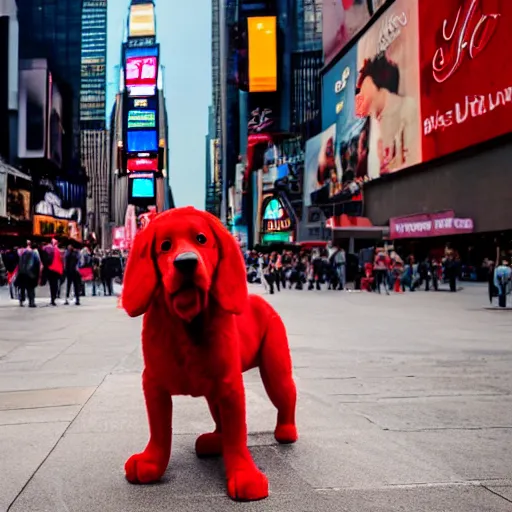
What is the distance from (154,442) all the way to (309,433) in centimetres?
115

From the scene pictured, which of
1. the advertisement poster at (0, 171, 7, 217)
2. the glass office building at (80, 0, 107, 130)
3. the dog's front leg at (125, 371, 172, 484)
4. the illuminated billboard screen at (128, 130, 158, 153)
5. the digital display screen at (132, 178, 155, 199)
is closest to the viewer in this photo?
the dog's front leg at (125, 371, 172, 484)

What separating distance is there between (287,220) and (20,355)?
77834 mm

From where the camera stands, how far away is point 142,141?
4151 inches

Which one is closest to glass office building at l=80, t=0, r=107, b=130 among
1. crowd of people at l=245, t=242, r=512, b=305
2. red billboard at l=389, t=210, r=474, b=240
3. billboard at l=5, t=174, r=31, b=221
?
billboard at l=5, t=174, r=31, b=221

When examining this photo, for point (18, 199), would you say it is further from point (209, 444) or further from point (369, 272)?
point (209, 444)

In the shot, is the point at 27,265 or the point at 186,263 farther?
the point at 27,265

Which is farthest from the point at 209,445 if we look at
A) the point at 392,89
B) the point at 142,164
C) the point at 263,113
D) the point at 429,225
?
the point at 142,164

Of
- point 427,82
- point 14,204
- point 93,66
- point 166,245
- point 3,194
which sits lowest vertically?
point 166,245

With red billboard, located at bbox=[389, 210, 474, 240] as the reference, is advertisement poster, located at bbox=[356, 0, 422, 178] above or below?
above

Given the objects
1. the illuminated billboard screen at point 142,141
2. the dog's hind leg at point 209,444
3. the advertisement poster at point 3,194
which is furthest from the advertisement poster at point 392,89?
the illuminated billboard screen at point 142,141

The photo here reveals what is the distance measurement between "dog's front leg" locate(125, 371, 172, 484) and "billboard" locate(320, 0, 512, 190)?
85.3 feet

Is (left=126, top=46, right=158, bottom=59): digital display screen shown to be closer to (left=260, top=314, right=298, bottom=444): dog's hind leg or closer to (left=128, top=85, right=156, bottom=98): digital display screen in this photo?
(left=128, top=85, right=156, bottom=98): digital display screen

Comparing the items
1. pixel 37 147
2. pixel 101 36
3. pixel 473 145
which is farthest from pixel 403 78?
pixel 101 36

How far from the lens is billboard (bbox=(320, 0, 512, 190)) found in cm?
2666
